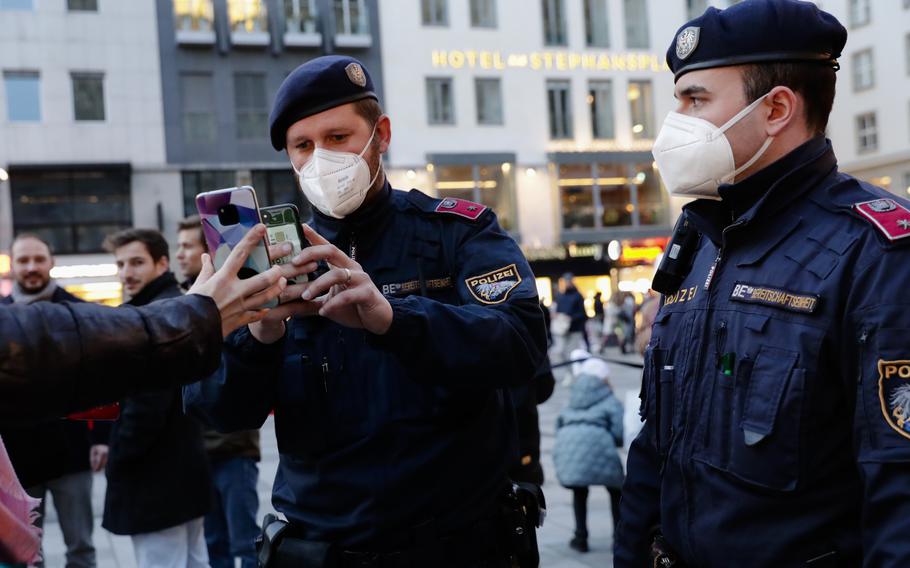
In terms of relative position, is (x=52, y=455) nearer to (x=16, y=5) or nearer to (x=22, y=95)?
(x=22, y=95)

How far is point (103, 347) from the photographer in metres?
1.52

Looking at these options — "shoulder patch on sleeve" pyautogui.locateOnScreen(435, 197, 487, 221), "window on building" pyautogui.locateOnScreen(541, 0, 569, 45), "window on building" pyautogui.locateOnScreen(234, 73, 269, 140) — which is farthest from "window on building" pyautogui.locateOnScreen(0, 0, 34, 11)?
"shoulder patch on sleeve" pyautogui.locateOnScreen(435, 197, 487, 221)

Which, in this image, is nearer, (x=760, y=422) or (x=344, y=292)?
(x=760, y=422)

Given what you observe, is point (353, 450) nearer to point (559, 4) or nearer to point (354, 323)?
point (354, 323)

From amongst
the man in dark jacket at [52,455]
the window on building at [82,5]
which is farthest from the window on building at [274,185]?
the man in dark jacket at [52,455]

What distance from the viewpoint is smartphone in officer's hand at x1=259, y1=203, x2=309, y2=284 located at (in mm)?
1998

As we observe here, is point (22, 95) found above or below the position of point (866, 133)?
above

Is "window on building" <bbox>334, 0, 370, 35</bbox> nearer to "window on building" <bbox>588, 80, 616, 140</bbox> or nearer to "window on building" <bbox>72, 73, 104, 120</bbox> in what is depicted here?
"window on building" <bbox>72, 73, 104, 120</bbox>

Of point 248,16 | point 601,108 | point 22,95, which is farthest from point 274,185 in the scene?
point 601,108

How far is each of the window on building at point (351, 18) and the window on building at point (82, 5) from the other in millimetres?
7234

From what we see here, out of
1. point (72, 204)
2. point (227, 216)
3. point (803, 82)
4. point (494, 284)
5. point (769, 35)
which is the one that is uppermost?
point (72, 204)

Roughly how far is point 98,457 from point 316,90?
3844mm

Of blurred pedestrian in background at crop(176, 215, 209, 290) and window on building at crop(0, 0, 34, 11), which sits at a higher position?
window on building at crop(0, 0, 34, 11)

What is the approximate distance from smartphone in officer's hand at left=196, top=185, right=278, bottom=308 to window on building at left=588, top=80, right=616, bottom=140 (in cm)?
2971
